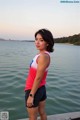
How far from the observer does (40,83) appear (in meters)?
3.50

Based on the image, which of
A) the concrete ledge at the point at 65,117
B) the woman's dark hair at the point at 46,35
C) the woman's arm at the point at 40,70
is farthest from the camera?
the concrete ledge at the point at 65,117

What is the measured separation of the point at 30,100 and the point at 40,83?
30 cm

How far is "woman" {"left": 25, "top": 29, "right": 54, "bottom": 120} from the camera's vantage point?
3359 mm

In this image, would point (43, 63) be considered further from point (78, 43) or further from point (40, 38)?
point (78, 43)

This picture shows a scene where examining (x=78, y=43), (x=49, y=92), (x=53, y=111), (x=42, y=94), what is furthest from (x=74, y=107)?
(x=78, y=43)

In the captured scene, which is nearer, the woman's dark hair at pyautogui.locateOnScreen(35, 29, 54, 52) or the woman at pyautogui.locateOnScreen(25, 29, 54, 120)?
the woman at pyautogui.locateOnScreen(25, 29, 54, 120)

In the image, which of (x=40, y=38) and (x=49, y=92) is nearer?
(x=40, y=38)

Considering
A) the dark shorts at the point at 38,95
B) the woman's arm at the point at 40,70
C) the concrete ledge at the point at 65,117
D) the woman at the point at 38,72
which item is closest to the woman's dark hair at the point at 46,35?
the woman at the point at 38,72

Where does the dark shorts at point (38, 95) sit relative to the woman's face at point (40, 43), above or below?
below

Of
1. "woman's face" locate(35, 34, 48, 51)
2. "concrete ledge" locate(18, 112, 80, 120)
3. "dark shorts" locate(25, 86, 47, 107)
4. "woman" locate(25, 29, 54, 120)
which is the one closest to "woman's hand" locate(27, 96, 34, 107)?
"woman" locate(25, 29, 54, 120)

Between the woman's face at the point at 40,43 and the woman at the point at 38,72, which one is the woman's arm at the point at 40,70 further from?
the woman's face at the point at 40,43

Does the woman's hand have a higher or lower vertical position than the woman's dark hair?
lower

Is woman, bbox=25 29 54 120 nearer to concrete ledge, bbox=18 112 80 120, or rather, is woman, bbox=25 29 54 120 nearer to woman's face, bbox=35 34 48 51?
woman's face, bbox=35 34 48 51

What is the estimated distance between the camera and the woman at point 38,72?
3.36 meters
